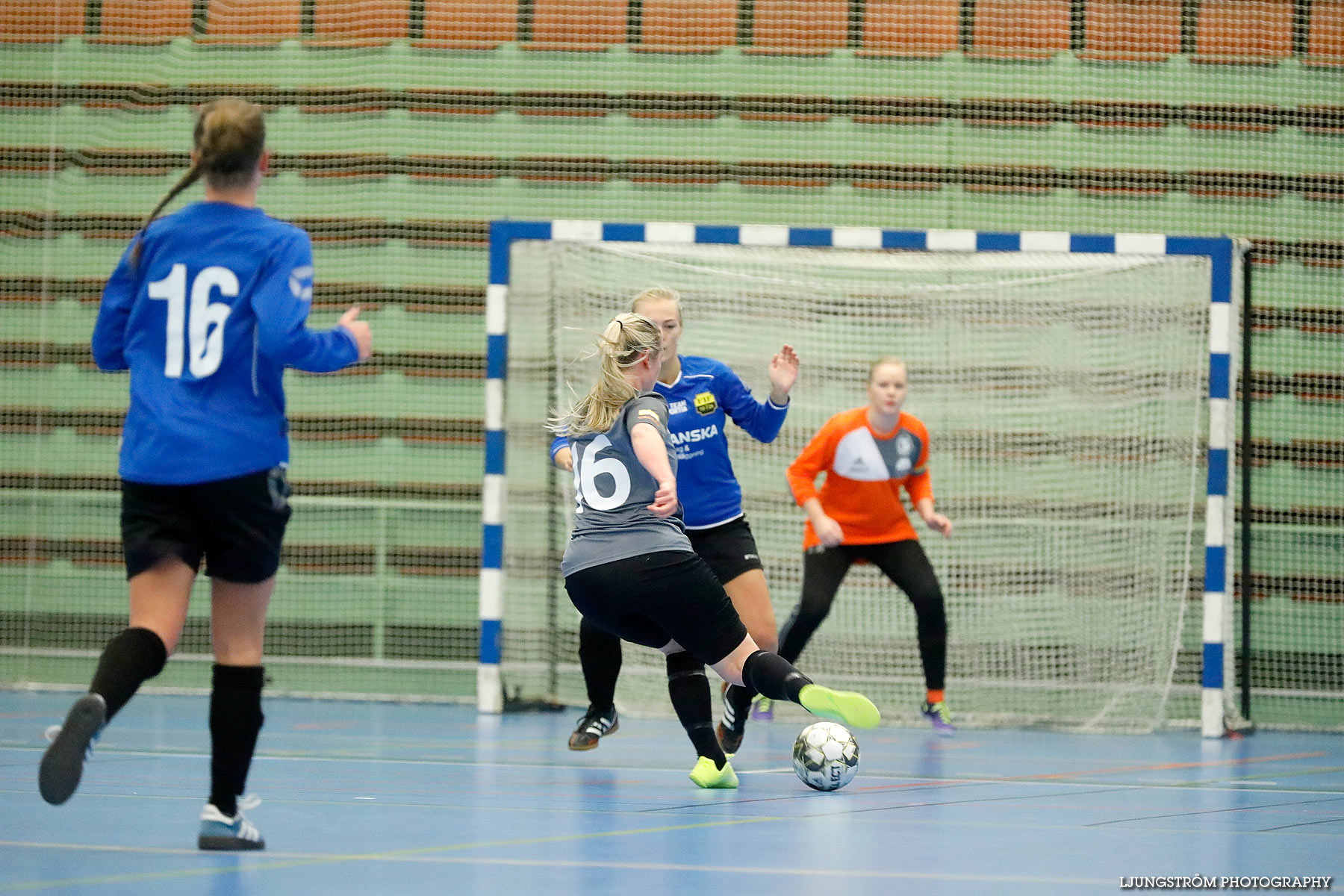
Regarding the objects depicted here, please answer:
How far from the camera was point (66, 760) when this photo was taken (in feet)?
9.68

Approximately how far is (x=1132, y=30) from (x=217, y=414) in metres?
7.67

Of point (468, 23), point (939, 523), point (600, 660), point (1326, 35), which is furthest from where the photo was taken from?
point (468, 23)

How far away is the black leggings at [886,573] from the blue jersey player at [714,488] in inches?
50.8

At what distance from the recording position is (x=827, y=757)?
4.67 metres

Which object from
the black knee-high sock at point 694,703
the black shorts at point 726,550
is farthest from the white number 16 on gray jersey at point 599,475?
the black shorts at point 726,550

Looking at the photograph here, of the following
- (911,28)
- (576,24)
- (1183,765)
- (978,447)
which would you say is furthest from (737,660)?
(576,24)

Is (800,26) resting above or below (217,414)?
above

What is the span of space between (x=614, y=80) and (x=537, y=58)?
52 cm

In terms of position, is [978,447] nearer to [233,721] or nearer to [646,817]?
[646,817]

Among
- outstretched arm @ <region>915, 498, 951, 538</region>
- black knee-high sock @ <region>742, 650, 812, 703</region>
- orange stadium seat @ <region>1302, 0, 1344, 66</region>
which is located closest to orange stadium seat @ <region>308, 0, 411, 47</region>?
→ outstretched arm @ <region>915, 498, 951, 538</region>

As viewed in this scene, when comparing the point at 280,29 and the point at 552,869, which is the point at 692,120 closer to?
the point at 280,29

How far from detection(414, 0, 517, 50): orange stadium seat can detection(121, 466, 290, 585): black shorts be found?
6958 millimetres

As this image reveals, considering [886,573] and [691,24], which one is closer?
[886,573]

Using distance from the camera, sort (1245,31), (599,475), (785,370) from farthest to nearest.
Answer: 1. (1245,31)
2. (785,370)
3. (599,475)
